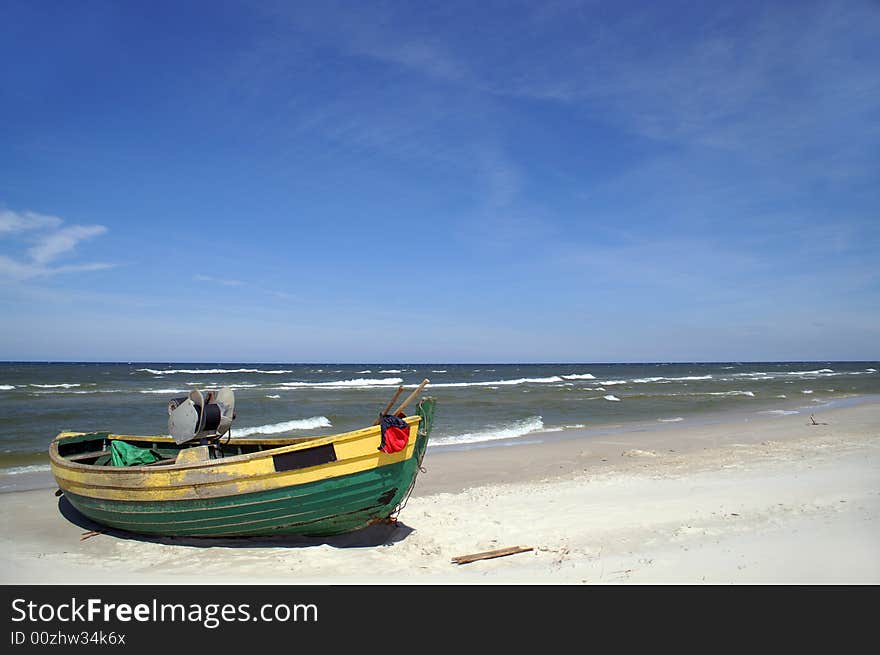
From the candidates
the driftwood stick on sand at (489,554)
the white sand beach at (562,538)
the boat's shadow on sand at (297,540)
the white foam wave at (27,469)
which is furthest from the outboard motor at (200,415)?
the white foam wave at (27,469)

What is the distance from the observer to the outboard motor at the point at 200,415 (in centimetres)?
860

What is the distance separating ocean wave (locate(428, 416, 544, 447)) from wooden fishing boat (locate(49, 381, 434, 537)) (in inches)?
369

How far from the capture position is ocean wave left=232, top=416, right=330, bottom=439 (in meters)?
19.8

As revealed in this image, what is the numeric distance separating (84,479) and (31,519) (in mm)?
2120

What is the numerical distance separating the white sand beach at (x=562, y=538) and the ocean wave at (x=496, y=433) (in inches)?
192

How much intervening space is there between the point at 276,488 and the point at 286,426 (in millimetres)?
14521

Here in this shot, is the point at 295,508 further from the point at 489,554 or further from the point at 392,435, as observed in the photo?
the point at 489,554

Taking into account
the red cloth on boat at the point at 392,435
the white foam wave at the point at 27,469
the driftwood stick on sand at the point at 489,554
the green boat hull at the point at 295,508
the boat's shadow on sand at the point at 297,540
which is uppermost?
the red cloth on boat at the point at 392,435
